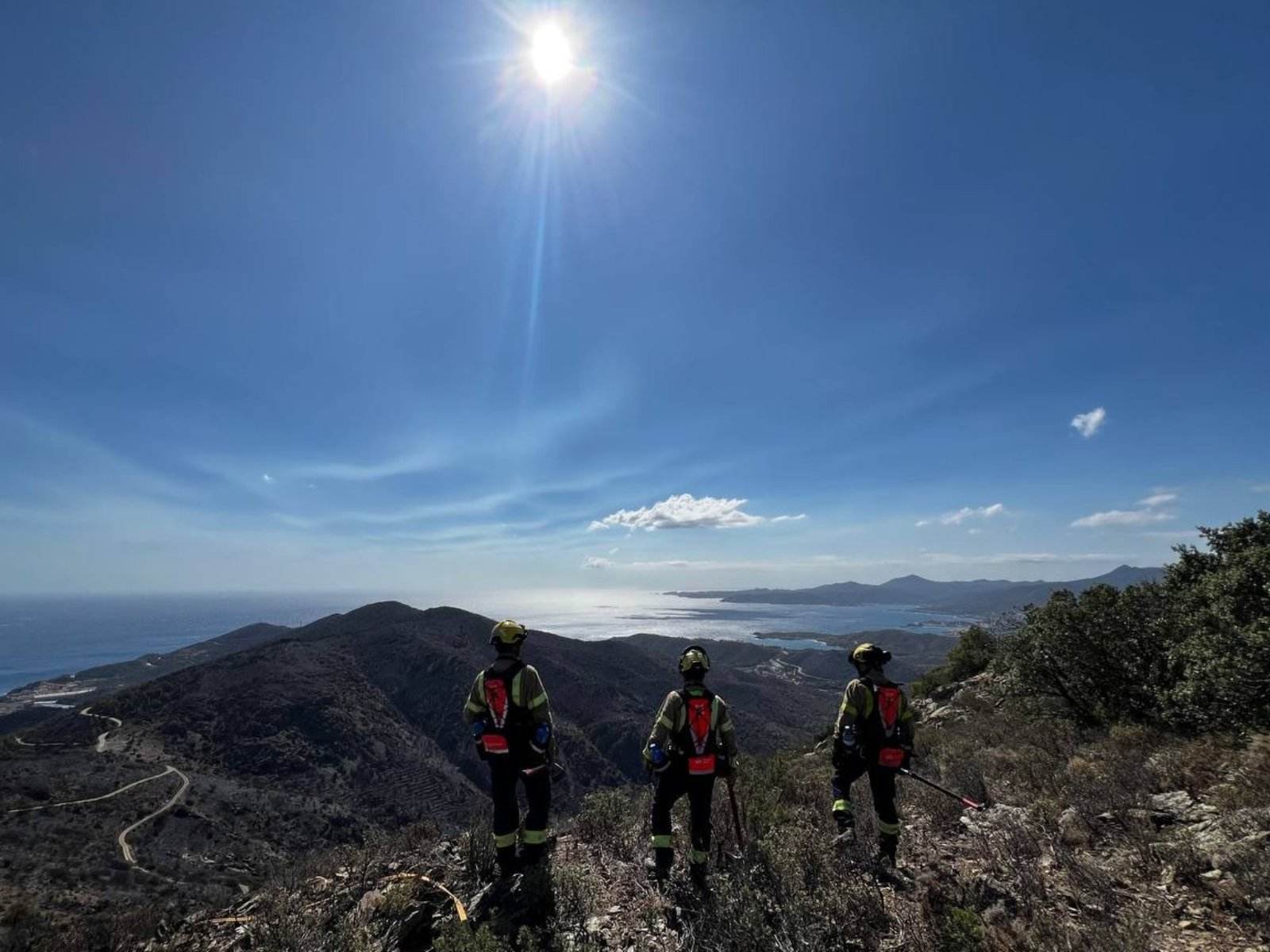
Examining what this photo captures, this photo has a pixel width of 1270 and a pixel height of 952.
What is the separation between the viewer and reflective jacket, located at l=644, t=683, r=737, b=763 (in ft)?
18.3

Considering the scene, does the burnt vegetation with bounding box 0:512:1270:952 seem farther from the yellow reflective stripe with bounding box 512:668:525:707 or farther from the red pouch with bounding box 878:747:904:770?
the yellow reflective stripe with bounding box 512:668:525:707

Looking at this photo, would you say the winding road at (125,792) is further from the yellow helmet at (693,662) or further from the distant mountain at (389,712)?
the yellow helmet at (693,662)


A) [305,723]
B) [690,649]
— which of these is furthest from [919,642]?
[690,649]

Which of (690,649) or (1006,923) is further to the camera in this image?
(690,649)

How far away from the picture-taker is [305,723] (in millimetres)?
61344

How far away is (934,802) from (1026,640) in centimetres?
861

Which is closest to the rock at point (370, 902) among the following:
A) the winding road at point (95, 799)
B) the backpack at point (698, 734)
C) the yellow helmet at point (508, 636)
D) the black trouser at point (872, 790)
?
the yellow helmet at point (508, 636)

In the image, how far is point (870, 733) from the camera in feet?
20.0

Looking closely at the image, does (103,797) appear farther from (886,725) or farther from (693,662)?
(886,725)

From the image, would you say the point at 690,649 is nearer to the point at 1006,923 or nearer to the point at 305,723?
the point at 1006,923

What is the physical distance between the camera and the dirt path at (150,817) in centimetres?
2830

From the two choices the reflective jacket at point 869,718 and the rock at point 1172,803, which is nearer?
the rock at point 1172,803

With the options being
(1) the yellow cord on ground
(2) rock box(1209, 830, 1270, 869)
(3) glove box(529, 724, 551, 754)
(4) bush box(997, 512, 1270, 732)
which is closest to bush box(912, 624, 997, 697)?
(4) bush box(997, 512, 1270, 732)

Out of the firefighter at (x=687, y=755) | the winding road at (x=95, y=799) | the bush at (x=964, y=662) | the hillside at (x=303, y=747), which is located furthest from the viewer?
the winding road at (x=95, y=799)
